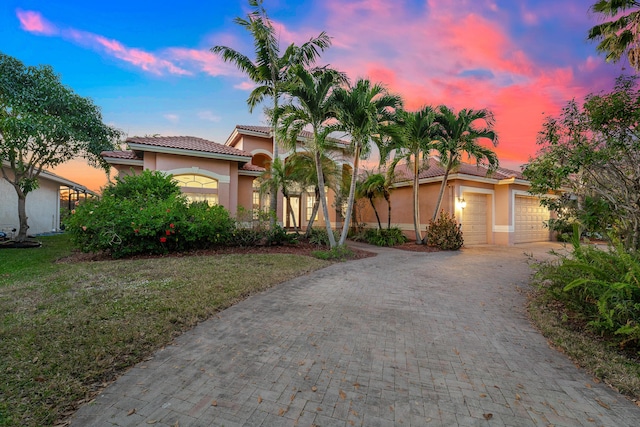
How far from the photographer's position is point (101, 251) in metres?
9.12

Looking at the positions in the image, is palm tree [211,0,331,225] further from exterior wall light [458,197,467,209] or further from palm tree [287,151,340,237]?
exterior wall light [458,197,467,209]

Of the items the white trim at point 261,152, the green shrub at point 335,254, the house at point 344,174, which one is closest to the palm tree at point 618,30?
the house at point 344,174

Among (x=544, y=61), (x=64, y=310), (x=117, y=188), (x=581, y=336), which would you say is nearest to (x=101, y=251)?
(x=117, y=188)

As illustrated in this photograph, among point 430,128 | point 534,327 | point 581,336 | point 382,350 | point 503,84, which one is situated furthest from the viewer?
point 430,128

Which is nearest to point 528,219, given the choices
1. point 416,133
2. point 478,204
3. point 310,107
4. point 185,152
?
point 478,204

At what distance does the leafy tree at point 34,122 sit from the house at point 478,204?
15.9 metres

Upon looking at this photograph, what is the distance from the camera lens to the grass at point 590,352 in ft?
8.94

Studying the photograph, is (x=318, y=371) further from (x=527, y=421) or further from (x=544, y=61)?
(x=544, y=61)

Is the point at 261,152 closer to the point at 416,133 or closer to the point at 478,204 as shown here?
the point at 416,133

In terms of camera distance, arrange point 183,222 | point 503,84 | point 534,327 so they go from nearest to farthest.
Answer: point 534,327 < point 183,222 < point 503,84

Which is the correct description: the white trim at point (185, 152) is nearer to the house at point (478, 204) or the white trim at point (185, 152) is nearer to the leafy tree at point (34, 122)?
the leafy tree at point (34, 122)

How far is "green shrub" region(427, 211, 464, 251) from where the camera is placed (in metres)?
12.6

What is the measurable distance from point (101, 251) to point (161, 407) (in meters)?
9.03

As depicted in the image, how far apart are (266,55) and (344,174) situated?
5734 mm
